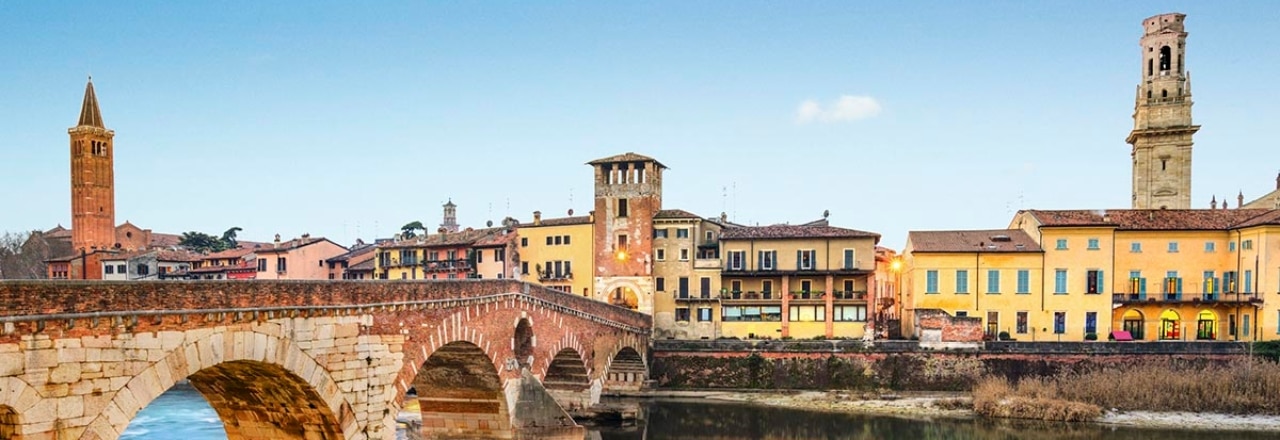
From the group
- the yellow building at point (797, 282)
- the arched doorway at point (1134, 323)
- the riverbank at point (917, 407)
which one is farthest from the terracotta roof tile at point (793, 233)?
the arched doorway at point (1134, 323)

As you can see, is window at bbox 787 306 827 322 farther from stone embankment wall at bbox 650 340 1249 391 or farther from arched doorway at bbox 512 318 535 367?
arched doorway at bbox 512 318 535 367

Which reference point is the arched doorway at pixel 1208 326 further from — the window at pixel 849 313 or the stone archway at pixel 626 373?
the stone archway at pixel 626 373

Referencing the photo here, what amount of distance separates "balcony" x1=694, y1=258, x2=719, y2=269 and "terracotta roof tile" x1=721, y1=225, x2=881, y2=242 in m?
1.61

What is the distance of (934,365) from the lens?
156ft

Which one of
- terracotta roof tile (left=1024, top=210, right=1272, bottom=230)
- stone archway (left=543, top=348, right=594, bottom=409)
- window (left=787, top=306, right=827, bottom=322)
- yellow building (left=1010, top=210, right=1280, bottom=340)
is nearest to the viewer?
stone archway (left=543, top=348, right=594, bottom=409)

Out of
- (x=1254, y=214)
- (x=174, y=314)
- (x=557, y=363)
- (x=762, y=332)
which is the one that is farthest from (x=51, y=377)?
(x=1254, y=214)

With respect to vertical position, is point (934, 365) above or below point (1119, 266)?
below

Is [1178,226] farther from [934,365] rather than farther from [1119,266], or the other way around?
[934,365]

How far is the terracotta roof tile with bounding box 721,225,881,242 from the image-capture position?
53.4m

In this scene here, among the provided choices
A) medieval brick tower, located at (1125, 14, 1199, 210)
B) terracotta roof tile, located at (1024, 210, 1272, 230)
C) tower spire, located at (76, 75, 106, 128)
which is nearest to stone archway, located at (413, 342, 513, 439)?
terracotta roof tile, located at (1024, 210, 1272, 230)

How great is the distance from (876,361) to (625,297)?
53.2ft

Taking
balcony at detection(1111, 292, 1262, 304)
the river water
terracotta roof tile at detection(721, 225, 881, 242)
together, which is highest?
terracotta roof tile at detection(721, 225, 881, 242)

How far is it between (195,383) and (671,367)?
33.2m

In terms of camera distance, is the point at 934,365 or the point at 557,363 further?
the point at 934,365
